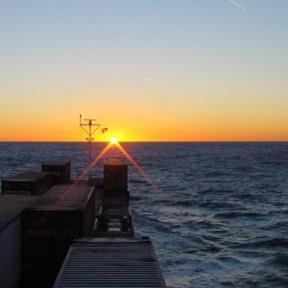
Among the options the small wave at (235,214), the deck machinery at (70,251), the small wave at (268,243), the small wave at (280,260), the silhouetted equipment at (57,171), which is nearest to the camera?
the deck machinery at (70,251)

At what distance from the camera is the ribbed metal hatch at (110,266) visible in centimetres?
1441

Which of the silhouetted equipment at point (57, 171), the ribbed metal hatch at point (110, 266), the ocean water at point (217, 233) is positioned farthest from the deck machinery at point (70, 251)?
the silhouetted equipment at point (57, 171)

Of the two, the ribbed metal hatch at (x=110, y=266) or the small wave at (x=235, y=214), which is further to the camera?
the small wave at (x=235, y=214)

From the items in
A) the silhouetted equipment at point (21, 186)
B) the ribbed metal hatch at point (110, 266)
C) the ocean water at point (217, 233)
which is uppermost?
the silhouetted equipment at point (21, 186)

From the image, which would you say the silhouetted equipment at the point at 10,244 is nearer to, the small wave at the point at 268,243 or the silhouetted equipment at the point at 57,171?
the silhouetted equipment at the point at 57,171

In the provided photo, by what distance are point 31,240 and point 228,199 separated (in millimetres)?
50284

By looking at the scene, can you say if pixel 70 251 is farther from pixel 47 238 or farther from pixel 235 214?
pixel 235 214

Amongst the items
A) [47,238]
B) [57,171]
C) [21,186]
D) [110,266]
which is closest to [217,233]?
[57,171]

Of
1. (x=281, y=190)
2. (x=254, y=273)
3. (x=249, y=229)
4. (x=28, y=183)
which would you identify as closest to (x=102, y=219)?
(x=28, y=183)

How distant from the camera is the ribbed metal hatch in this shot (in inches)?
567

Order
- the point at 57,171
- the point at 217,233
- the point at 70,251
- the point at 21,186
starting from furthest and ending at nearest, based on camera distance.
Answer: the point at 57,171 → the point at 217,233 → the point at 21,186 → the point at 70,251

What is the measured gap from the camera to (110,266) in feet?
52.7

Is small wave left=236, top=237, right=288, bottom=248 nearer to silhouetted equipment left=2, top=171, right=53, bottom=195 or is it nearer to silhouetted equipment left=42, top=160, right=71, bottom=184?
silhouetted equipment left=2, top=171, right=53, bottom=195

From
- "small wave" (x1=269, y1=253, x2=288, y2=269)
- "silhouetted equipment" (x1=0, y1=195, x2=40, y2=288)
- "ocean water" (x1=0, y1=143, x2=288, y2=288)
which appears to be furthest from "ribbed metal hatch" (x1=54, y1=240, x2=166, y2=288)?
"small wave" (x1=269, y1=253, x2=288, y2=269)
